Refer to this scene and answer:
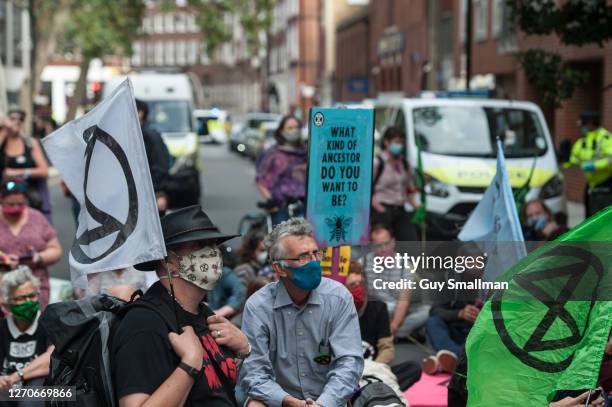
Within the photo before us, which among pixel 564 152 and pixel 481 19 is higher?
pixel 481 19

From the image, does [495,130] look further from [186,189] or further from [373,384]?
[373,384]

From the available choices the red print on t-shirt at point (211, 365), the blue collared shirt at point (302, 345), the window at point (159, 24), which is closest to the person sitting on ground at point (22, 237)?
the blue collared shirt at point (302, 345)

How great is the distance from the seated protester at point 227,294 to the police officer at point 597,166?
6042 mm

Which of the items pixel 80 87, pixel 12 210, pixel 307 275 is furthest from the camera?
pixel 80 87

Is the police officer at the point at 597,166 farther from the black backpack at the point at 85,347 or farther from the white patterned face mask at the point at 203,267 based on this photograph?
the black backpack at the point at 85,347

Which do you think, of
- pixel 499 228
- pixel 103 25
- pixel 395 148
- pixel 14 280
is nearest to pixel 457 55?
pixel 103 25

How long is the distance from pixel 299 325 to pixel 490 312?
3.91 ft

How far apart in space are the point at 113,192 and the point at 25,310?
276 centimetres

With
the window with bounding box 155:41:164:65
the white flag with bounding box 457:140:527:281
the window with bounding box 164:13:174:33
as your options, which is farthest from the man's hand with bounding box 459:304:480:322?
the window with bounding box 155:41:164:65

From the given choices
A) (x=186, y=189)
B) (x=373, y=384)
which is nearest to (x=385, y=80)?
(x=186, y=189)

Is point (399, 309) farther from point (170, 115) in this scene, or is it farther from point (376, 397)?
point (170, 115)

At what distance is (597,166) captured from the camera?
15242 millimetres

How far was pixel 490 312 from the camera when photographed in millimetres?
5262

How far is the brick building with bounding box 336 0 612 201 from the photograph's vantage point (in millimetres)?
26336
